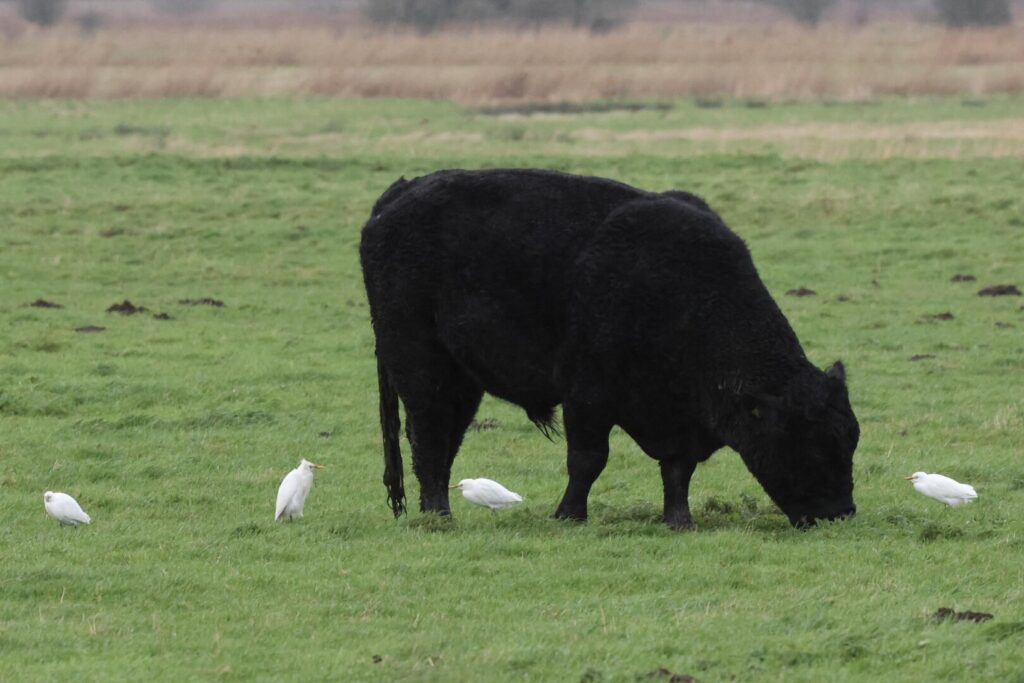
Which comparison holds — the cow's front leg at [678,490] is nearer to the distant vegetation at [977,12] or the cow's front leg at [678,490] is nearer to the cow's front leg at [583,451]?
the cow's front leg at [583,451]

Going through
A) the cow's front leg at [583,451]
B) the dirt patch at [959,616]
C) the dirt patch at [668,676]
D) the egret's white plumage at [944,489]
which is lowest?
the egret's white plumage at [944,489]

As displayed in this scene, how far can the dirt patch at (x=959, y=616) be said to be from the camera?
747 cm

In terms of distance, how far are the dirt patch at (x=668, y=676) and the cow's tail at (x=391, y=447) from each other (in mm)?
3903

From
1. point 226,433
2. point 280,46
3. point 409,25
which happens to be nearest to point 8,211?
point 226,433

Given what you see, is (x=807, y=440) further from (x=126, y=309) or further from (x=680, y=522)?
(x=126, y=309)

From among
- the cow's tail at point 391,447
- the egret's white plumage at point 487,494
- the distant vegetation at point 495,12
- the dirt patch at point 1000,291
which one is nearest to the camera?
the egret's white plumage at point 487,494

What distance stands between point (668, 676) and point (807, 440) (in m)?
2.79

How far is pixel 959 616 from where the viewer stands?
24.7 feet

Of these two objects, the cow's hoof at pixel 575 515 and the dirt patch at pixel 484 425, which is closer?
the cow's hoof at pixel 575 515

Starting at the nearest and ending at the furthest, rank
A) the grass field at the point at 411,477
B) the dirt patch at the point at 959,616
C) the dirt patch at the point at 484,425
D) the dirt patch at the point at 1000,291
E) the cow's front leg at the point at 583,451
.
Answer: the grass field at the point at 411,477, the dirt patch at the point at 959,616, the cow's front leg at the point at 583,451, the dirt patch at the point at 484,425, the dirt patch at the point at 1000,291

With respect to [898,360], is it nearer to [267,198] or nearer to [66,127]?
[267,198]

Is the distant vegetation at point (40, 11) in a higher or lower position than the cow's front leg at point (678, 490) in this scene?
lower

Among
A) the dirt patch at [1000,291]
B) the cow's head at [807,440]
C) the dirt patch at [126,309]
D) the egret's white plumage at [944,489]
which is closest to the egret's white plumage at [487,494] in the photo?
the cow's head at [807,440]

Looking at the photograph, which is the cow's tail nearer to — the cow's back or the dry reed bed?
the cow's back
